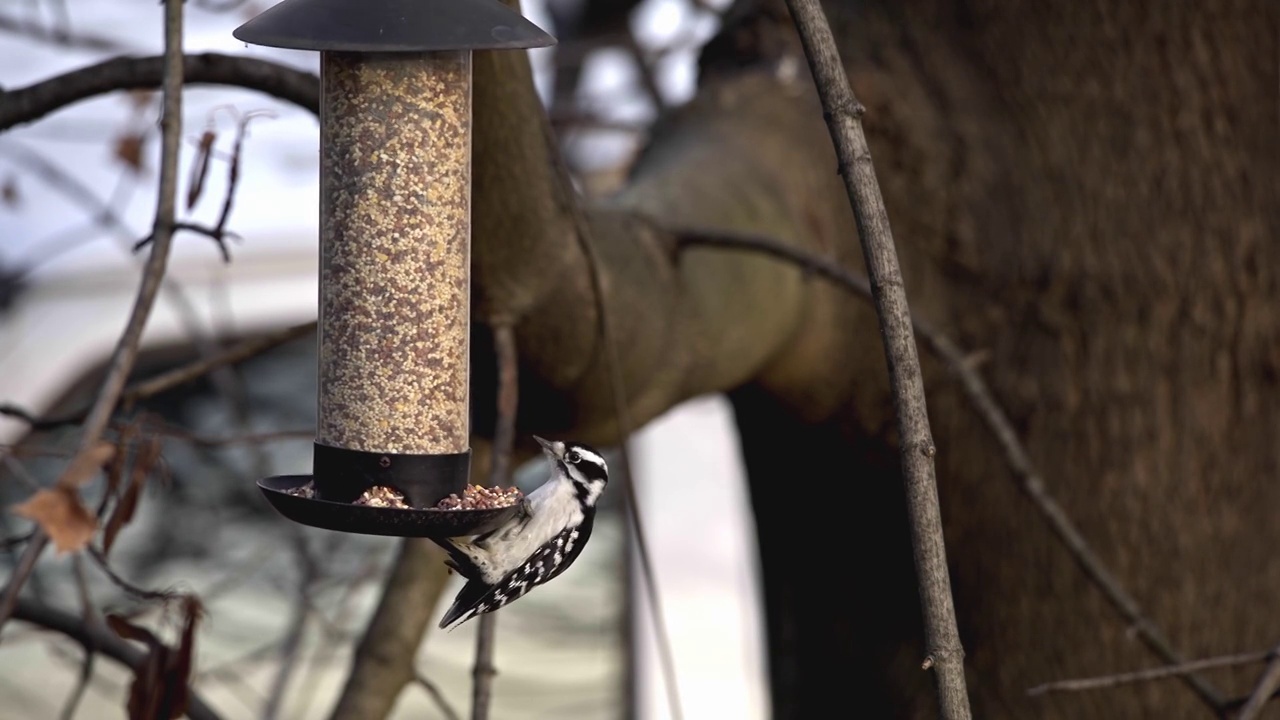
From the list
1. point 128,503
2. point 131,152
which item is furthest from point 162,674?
point 131,152

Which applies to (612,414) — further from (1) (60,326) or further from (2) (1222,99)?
(1) (60,326)

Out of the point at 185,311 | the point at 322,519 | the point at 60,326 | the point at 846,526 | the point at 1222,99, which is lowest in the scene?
the point at 60,326

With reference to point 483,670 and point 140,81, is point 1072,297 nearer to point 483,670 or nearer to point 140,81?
point 483,670

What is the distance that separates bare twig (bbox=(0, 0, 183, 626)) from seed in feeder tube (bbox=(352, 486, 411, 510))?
9.8 inches

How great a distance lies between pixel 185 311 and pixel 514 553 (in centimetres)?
185

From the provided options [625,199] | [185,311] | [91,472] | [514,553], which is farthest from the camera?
[185,311]

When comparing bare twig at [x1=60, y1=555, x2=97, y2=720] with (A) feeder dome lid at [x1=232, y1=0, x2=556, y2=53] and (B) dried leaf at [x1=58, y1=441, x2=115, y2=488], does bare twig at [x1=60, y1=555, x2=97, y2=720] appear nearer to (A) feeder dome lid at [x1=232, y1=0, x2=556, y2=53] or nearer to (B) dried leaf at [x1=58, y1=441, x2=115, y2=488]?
(B) dried leaf at [x1=58, y1=441, x2=115, y2=488]

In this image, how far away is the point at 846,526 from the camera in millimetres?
2855

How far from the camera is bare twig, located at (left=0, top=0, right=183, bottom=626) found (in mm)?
1301

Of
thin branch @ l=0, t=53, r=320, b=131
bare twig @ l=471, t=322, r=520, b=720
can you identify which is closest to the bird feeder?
bare twig @ l=471, t=322, r=520, b=720

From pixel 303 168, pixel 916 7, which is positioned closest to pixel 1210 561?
pixel 916 7

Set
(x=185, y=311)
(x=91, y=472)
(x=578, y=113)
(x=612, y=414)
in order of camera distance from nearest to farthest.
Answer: (x=91, y=472)
(x=612, y=414)
(x=185, y=311)
(x=578, y=113)

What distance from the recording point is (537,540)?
1581mm

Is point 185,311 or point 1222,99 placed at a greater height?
point 1222,99
